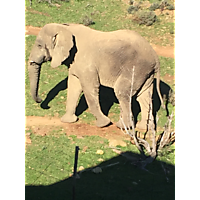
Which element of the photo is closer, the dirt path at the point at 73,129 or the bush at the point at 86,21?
the dirt path at the point at 73,129

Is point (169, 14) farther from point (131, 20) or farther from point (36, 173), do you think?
point (36, 173)

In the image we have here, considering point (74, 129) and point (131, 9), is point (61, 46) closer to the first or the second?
point (74, 129)

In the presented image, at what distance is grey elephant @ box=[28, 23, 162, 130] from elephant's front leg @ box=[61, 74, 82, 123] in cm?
38

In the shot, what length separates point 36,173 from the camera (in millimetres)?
6805

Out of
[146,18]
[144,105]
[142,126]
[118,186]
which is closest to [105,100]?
[144,105]

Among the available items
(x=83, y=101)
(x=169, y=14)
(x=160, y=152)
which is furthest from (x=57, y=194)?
(x=169, y=14)

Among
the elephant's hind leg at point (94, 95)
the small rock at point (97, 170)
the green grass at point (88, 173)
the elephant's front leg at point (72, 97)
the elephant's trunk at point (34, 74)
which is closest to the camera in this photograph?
the green grass at point (88, 173)

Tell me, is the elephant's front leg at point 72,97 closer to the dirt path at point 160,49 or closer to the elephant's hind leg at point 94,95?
the elephant's hind leg at point 94,95

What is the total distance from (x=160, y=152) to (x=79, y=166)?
7.82 feet

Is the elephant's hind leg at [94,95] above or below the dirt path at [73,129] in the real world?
above

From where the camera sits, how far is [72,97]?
967 centimetres

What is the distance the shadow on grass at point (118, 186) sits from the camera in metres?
5.95

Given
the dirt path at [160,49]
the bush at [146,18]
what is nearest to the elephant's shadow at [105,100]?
the dirt path at [160,49]

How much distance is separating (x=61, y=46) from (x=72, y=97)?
6.25ft
